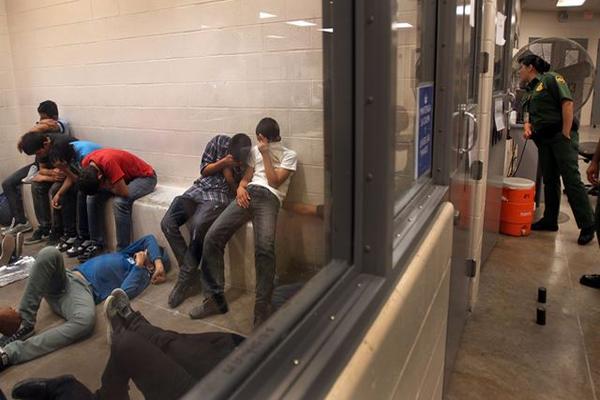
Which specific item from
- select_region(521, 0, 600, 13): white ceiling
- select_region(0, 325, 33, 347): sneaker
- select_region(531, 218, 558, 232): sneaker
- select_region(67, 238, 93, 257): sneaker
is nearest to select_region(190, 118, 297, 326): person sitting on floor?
select_region(0, 325, 33, 347): sneaker

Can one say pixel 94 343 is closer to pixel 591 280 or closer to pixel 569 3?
pixel 591 280

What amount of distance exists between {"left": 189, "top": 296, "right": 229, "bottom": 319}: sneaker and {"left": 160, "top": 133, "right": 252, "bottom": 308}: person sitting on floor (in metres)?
0.22

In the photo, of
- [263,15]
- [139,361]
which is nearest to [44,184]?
[263,15]

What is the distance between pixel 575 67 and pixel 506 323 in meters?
3.01

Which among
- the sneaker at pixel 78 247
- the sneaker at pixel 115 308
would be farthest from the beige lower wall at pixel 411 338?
the sneaker at pixel 78 247

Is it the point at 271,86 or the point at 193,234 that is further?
the point at 271,86

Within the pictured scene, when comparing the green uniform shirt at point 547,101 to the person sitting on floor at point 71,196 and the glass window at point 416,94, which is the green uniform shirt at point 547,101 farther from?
the person sitting on floor at point 71,196

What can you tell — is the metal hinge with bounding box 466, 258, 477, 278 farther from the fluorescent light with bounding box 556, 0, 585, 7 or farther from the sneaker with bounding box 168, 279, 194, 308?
the fluorescent light with bounding box 556, 0, 585, 7

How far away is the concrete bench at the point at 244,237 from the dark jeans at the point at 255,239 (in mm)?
49

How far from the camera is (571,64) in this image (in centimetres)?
424

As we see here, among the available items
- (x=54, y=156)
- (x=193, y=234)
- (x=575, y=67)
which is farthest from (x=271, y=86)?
(x=575, y=67)

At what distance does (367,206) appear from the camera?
897mm

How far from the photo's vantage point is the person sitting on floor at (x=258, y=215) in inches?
63.4

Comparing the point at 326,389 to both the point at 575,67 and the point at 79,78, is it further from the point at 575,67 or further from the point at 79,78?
the point at 575,67
